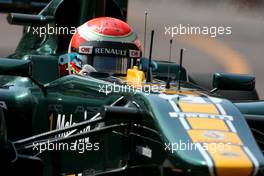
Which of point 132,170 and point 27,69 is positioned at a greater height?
point 27,69

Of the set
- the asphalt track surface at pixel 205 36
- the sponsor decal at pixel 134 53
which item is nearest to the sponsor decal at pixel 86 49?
the sponsor decal at pixel 134 53

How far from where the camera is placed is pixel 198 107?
3.88 meters

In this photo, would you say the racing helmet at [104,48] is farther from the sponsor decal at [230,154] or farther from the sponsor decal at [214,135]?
the sponsor decal at [230,154]

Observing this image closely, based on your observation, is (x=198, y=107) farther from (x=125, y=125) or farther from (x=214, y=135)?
(x=125, y=125)

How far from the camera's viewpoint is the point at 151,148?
3.73 meters

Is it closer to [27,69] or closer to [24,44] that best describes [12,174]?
[27,69]

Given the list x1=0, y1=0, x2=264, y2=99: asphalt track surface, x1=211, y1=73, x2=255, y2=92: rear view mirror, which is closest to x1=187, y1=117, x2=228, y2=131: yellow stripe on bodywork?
x1=211, y1=73, x2=255, y2=92: rear view mirror

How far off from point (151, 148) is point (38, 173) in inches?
22.3

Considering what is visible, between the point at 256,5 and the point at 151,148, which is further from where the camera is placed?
the point at 256,5

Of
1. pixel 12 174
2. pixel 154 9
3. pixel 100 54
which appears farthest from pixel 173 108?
pixel 154 9

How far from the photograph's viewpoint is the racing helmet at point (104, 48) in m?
5.19

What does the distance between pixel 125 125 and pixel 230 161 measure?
68 cm

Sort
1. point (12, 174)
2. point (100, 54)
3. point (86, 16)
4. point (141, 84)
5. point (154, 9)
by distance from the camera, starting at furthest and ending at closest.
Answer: point (154, 9), point (86, 16), point (100, 54), point (141, 84), point (12, 174)

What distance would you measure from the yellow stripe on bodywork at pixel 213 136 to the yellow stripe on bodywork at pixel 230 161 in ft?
0.19
